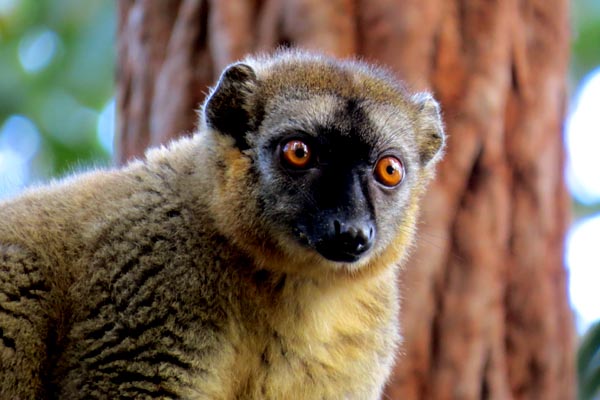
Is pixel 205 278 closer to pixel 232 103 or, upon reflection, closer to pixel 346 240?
pixel 346 240

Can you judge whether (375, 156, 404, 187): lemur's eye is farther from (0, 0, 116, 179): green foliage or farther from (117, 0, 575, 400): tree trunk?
(0, 0, 116, 179): green foliage

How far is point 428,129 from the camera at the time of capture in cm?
514

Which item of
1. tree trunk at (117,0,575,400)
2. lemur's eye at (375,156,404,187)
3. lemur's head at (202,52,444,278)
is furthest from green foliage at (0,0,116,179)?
lemur's eye at (375,156,404,187)

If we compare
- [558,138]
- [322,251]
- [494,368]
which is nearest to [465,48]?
[558,138]

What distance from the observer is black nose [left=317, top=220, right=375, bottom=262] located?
4.17 meters

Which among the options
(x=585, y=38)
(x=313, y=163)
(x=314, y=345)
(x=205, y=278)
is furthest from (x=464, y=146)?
(x=585, y=38)

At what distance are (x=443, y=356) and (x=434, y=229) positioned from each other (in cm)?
92

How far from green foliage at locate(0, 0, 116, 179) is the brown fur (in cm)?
547

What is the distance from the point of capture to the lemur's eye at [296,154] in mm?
4465

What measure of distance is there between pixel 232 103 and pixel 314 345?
4.57 feet

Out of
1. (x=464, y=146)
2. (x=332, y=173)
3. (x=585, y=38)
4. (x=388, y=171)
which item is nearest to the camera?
(x=332, y=173)

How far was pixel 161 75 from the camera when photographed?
669 cm

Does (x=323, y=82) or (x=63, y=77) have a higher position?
(x=63, y=77)

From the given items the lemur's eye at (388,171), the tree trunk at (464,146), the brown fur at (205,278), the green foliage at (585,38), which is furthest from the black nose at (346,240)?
the green foliage at (585,38)
